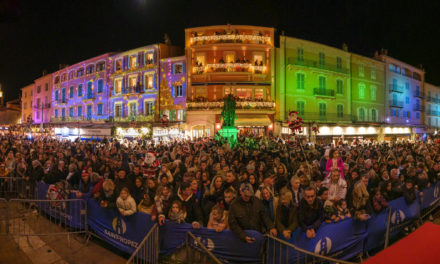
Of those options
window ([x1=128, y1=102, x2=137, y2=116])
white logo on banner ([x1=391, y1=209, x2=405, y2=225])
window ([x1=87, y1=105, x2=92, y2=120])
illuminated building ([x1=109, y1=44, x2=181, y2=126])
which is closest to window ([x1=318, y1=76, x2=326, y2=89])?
illuminated building ([x1=109, y1=44, x2=181, y2=126])

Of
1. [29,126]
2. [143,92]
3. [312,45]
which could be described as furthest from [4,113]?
[312,45]

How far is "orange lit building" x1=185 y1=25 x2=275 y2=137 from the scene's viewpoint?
2517 cm

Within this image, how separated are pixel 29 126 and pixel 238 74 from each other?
27.1 meters

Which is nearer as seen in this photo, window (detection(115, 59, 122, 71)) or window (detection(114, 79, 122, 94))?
window (detection(115, 59, 122, 71))

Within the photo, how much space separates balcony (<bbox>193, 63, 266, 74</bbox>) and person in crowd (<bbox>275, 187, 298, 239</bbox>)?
2211cm


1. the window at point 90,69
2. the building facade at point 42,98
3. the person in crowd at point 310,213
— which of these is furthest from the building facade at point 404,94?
the building facade at point 42,98

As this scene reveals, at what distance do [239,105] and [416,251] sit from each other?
22211 millimetres

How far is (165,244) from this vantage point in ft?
14.9

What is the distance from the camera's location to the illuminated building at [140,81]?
28.2m

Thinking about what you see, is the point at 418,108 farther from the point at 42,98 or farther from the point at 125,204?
the point at 42,98

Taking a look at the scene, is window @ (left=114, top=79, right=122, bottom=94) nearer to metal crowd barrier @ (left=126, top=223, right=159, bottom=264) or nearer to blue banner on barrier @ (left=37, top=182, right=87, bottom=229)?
blue banner on barrier @ (left=37, top=182, right=87, bottom=229)

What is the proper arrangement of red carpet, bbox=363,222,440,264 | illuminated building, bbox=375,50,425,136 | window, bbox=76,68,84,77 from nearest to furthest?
red carpet, bbox=363,222,440,264, window, bbox=76,68,84,77, illuminated building, bbox=375,50,425,136

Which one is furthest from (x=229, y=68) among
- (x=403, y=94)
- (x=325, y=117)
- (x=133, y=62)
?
(x=403, y=94)

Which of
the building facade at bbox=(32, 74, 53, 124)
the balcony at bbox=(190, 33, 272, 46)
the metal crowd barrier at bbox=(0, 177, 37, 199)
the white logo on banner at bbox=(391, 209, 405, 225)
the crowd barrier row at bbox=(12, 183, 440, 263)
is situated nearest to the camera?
the crowd barrier row at bbox=(12, 183, 440, 263)
